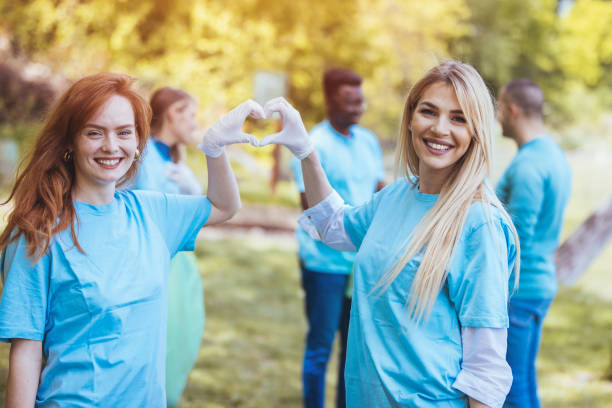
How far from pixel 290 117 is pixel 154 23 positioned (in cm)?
1117

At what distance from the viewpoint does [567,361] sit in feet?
16.6

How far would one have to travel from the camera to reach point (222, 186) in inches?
74.0

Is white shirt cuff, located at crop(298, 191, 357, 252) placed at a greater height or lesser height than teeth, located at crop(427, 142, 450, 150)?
lesser

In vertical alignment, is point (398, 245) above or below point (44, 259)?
above

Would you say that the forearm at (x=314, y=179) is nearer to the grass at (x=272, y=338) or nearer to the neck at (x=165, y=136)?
the neck at (x=165, y=136)

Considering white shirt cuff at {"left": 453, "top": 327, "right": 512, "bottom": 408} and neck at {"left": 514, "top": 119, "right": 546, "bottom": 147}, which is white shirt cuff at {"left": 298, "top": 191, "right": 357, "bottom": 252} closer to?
white shirt cuff at {"left": 453, "top": 327, "right": 512, "bottom": 408}

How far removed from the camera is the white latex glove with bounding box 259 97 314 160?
1.83 meters

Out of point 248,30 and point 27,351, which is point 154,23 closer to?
point 248,30

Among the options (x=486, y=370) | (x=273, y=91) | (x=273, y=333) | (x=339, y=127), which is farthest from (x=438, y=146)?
(x=273, y=91)

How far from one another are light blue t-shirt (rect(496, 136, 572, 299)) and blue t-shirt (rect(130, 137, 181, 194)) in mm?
1626

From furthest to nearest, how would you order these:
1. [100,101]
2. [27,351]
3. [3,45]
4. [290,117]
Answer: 1. [3,45]
2. [290,117]
3. [100,101]
4. [27,351]

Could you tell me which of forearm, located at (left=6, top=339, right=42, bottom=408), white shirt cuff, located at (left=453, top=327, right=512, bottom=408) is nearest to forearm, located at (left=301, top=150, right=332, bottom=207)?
white shirt cuff, located at (left=453, top=327, right=512, bottom=408)

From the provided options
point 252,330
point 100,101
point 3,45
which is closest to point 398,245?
point 100,101

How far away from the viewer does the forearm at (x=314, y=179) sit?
77.5 inches
